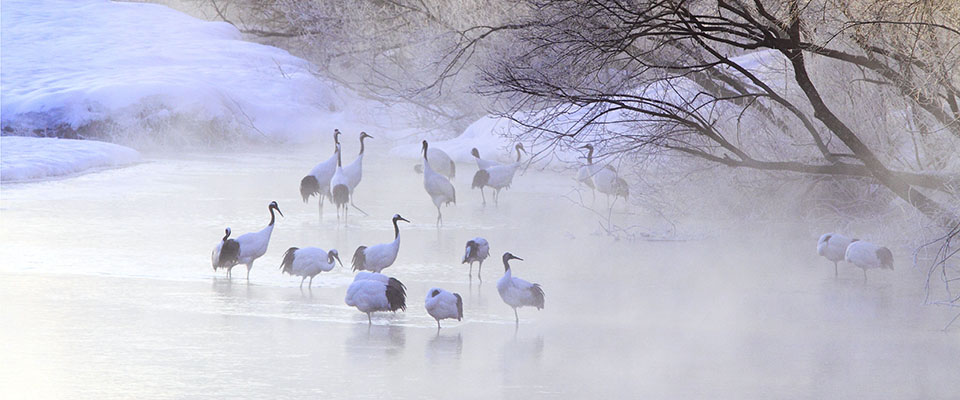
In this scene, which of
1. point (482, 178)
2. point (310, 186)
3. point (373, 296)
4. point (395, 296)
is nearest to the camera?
point (373, 296)

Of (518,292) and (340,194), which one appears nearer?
(518,292)

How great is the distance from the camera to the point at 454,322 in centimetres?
817

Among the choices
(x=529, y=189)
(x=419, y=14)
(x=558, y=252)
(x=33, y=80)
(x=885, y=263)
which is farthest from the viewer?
(x=33, y=80)

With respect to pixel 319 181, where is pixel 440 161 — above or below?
above

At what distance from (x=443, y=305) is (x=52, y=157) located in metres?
13.7

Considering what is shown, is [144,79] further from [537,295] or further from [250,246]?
[537,295]

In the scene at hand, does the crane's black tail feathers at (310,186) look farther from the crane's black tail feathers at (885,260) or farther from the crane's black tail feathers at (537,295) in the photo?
the crane's black tail feathers at (885,260)

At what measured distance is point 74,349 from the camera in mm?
7062

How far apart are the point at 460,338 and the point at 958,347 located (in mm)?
3371

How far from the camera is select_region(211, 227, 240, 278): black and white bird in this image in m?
9.48

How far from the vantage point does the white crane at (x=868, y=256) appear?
9641 mm

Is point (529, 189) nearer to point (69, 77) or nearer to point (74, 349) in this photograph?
point (74, 349)

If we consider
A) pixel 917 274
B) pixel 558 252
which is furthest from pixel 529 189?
pixel 917 274

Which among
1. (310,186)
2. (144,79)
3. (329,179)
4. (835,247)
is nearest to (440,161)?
(329,179)
